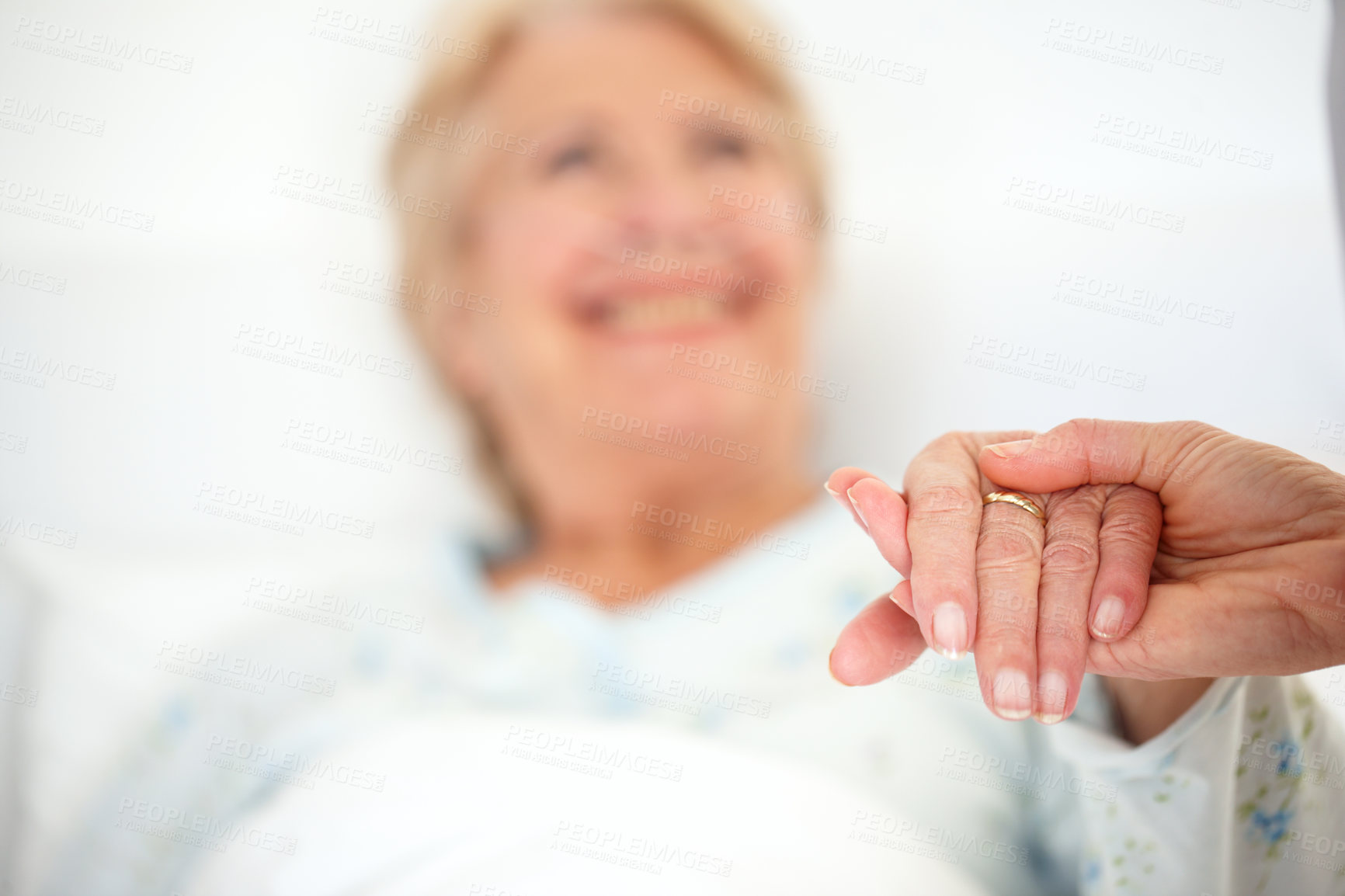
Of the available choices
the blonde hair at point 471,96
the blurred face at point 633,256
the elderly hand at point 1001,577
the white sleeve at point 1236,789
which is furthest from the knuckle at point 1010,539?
the blonde hair at point 471,96

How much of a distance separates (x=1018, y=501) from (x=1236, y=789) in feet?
1.06

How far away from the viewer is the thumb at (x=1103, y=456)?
0.50 m

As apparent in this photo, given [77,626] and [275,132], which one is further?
[275,132]

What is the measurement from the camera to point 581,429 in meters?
1.17

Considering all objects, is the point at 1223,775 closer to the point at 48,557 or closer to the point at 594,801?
the point at 594,801

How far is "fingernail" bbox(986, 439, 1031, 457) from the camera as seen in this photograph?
0.51m

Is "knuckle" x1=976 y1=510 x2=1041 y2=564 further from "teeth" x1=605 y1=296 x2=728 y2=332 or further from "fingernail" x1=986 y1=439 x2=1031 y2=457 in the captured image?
"teeth" x1=605 y1=296 x2=728 y2=332

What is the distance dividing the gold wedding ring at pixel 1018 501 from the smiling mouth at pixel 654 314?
0.67 m

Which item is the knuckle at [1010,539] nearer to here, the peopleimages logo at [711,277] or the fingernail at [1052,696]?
the fingernail at [1052,696]

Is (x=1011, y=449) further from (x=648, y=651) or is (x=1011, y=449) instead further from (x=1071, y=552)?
(x=648, y=651)

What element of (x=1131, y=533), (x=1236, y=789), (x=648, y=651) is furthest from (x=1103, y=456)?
(x=648, y=651)

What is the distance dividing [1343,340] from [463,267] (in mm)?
1273

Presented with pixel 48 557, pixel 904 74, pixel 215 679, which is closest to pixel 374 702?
pixel 215 679

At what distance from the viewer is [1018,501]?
0.50 metres
